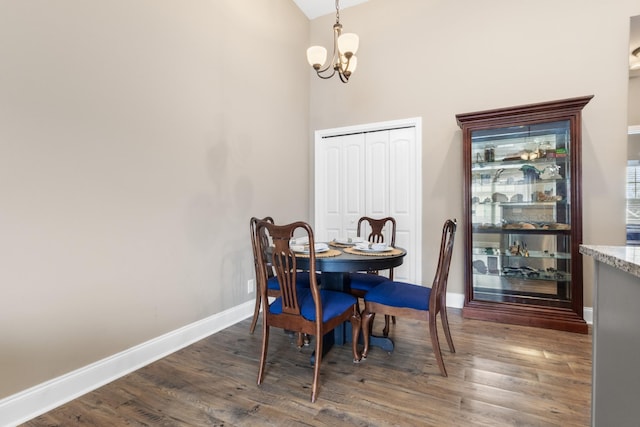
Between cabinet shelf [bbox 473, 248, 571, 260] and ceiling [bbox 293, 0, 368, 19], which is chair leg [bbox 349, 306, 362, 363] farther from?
ceiling [bbox 293, 0, 368, 19]

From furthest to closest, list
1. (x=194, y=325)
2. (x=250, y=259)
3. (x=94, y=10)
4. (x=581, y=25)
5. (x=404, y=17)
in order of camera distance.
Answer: (x=404, y=17) → (x=250, y=259) → (x=581, y=25) → (x=194, y=325) → (x=94, y=10)

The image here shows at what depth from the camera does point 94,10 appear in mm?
1908

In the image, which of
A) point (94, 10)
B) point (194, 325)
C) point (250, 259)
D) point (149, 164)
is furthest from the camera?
point (250, 259)

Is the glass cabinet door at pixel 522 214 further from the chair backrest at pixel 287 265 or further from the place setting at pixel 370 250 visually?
the chair backrest at pixel 287 265

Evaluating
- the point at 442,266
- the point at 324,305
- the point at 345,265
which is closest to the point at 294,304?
the point at 324,305

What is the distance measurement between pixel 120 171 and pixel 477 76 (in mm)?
3416

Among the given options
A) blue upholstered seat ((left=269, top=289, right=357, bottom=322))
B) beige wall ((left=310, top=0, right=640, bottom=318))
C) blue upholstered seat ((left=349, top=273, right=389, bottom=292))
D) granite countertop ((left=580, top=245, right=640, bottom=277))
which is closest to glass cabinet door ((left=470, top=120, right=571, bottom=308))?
beige wall ((left=310, top=0, right=640, bottom=318))

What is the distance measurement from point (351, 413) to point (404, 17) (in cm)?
397

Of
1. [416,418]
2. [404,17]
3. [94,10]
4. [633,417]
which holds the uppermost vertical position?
[404,17]

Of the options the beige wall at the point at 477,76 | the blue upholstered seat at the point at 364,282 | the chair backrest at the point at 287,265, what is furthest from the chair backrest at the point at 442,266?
the beige wall at the point at 477,76

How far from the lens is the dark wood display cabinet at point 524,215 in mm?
2727

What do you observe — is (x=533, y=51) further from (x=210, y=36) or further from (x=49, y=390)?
(x=49, y=390)

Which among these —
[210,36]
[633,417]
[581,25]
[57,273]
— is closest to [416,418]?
[633,417]

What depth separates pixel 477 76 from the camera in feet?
10.8
